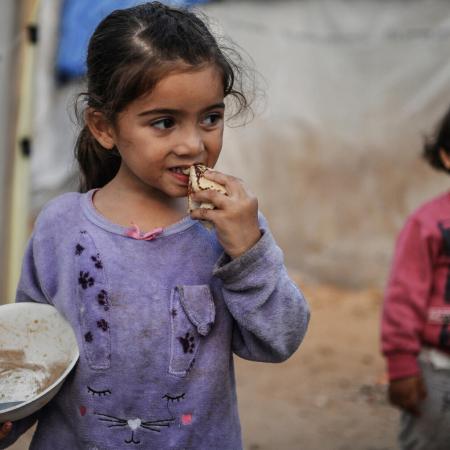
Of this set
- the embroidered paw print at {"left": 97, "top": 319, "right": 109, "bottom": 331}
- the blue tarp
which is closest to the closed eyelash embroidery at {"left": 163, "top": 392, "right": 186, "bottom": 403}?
the embroidered paw print at {"left": 97, "top": 319, "right": 109, "bottom": 331}

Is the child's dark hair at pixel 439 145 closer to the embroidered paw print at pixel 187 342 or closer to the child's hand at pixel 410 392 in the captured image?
the child's hand at pixel 410 392

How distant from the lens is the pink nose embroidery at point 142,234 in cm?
197

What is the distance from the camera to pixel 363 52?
687cm

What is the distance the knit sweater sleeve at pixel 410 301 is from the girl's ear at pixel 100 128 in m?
1.34

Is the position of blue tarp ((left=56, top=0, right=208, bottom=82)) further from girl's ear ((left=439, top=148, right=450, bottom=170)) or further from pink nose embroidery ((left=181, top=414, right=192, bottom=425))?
pink nose embroidery ((left=181, top=414, right=192, bottom=425))

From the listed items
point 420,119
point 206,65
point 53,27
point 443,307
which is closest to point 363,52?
point 420,119

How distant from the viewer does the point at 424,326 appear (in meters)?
2.98

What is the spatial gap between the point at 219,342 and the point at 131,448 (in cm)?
31

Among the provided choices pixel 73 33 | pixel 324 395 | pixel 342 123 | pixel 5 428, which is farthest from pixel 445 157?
pixel 73 33

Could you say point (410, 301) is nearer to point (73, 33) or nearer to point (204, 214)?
point (204, 214)

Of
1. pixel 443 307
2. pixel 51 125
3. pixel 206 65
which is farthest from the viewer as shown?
pixel 51 125

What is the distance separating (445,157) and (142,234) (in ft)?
5.40

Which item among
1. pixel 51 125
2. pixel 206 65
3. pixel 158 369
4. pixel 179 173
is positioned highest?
pixel 206 65

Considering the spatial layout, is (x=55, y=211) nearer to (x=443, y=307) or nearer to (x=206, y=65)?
(x=206, y=65)
